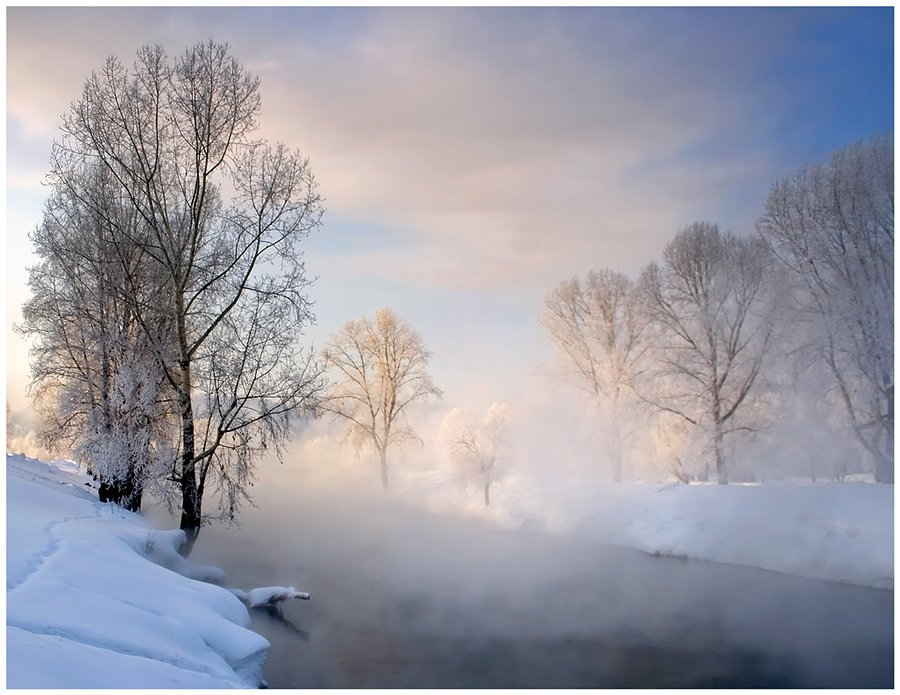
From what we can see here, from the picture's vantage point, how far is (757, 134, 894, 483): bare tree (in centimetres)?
1569

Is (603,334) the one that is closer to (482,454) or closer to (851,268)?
(482,454)

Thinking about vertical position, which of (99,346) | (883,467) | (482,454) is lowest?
(482,454)

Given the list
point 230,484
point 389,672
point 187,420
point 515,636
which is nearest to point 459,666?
point 389,672

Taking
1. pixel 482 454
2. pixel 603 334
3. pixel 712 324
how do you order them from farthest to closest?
pixel 482 454 → pixel 603 334 → pixel 712 324

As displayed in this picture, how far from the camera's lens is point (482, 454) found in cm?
2702

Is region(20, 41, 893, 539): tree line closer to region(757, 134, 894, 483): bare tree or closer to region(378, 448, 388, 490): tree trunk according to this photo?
region(757, 134, 894, 483): bare tree

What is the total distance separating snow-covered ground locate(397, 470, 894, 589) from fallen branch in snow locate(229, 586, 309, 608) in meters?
11.7

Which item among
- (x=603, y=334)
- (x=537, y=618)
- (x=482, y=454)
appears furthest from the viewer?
(x=482, y=454)

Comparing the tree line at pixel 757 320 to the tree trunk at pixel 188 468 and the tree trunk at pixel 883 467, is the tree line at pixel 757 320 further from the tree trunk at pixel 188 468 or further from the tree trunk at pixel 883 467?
the tree trunk at pixel 188 468

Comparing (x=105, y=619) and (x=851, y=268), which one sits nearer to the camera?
(x=105, y=619)

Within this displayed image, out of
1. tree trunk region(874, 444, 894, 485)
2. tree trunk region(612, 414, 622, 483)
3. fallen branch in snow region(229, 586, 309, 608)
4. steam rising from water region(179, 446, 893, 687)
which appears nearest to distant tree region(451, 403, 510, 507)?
tree trunk region(612, 414, 622, 483)

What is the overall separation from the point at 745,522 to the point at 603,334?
10895mm

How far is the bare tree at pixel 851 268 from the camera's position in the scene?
1569 centimetres

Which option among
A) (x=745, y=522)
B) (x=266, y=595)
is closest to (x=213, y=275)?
(x=266, y=595)
